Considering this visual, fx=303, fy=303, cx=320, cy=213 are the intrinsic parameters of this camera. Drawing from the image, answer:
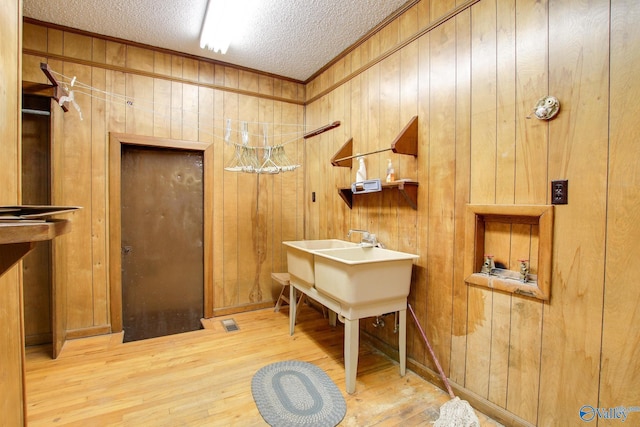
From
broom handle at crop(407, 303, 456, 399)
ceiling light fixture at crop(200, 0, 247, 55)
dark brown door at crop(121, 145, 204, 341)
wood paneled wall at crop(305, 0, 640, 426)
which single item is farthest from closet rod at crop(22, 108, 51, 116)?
broom handle at crop(407, 303, 456, 399)

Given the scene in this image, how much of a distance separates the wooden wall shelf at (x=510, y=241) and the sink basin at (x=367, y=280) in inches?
15.8

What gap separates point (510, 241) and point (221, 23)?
2637mm

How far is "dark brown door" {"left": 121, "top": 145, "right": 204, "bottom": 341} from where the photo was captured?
9.73 feet

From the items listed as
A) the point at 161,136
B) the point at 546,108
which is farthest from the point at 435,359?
the point at 161,136

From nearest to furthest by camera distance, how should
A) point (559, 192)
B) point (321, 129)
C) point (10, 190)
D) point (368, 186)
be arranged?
point (10, 190)
point (559, 192)
point (368, 186)
point (321, 129)

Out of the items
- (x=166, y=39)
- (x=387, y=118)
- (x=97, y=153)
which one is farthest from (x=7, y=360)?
(x=166, y=39)

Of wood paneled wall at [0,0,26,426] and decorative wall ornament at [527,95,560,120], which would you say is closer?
wood paneled wall at [0,0,26,426]

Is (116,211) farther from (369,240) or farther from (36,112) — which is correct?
(369,240)

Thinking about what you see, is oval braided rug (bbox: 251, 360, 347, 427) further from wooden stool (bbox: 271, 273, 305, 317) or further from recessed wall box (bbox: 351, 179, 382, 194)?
recessed wall box (bbox: 351, 179, 382, 194)

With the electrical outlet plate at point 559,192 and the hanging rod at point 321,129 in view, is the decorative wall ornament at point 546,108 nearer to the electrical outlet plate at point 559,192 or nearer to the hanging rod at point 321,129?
the electrical outlet plate at point 559,192

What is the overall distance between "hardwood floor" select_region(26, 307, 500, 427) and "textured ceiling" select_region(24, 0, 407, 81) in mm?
2742

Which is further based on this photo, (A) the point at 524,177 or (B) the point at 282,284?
(B) the point at 282,284

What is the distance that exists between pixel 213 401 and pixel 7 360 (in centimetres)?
115

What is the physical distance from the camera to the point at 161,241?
3092 mm
